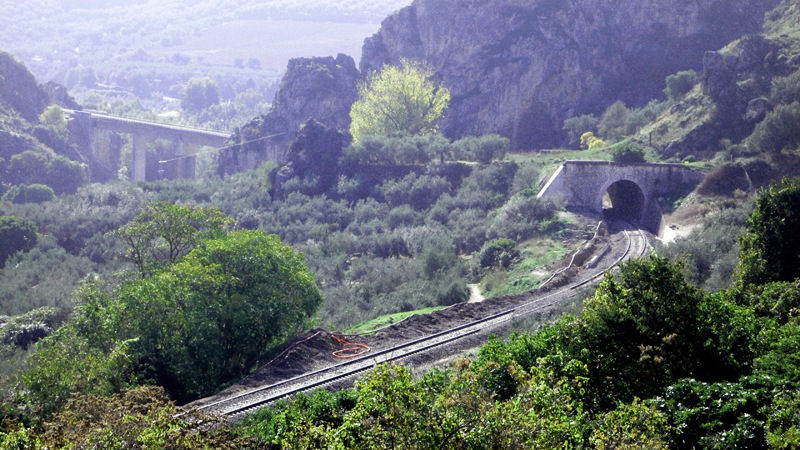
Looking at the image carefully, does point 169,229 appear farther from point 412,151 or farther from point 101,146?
point 101,146

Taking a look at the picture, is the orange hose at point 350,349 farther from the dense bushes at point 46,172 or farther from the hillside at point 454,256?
the dense bushes at point 46,172

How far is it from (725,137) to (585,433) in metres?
50.2

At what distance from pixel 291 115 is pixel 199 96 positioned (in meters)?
117

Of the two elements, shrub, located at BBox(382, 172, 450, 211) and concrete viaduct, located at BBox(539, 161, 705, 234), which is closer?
concrete viaduct, located at BBox(539, 161, 705, 234)

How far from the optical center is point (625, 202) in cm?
5125

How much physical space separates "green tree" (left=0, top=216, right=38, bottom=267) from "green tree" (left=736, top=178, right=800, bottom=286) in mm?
53830

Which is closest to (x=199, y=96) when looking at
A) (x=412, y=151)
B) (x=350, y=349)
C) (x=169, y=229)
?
(x=412, y=151)

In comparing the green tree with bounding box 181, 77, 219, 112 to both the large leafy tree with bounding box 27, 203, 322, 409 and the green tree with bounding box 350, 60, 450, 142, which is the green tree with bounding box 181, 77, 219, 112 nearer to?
the green tree with bounding box 350, 60, 450, 142

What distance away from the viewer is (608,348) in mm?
11406

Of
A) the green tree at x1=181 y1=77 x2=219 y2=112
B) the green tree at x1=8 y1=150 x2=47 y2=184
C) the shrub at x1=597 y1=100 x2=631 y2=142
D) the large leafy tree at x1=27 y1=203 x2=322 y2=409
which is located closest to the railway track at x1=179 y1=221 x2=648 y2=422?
the large leafy tree at x1=27 y1=203 x2=322 y2=409

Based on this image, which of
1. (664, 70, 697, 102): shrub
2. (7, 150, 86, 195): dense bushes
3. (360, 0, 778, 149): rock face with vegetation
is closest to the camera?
(664, 70, 697, 102): shrub

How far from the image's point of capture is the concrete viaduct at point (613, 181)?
4581 cm

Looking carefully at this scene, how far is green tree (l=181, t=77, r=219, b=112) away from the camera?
184 metres

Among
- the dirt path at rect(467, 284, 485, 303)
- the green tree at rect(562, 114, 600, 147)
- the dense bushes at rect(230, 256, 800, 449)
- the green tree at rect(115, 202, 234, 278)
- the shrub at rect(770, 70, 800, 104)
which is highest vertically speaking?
the shrub at rect(770, 70, 800, 104)
